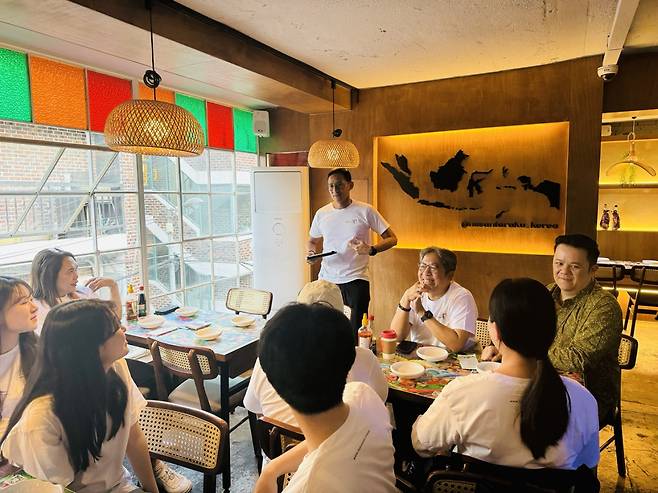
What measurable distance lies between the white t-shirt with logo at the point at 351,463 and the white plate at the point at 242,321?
1959 millimetres

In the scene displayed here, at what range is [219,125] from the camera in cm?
496

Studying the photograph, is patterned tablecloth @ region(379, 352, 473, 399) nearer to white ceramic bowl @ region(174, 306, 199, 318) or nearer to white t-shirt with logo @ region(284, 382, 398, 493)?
white t-shirt with logo @ region(284, 382, 398, 493)

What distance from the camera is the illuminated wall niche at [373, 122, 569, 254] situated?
12.8ft

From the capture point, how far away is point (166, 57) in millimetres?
2768

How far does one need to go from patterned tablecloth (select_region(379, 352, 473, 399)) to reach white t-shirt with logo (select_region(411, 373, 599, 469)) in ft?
1.32

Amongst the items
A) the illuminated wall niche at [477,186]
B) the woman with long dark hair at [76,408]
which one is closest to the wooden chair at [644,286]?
the illuminated wall niche at [477,186]

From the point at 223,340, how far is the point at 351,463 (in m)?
1.88

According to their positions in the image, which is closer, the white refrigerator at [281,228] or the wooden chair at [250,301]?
the wooden chair at [250,301]

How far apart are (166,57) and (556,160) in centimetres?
327

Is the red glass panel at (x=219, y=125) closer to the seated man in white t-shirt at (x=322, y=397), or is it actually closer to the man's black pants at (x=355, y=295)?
the man's black pants at (x=355, y=295)

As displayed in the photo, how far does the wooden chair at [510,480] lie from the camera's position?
1.15 meters

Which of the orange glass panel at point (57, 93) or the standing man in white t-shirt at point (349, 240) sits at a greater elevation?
the orange glass panel at point (57, 93)

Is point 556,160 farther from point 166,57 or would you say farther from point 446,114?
point 166,57

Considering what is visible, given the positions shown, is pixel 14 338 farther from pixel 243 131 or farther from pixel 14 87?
pixel 243 131
